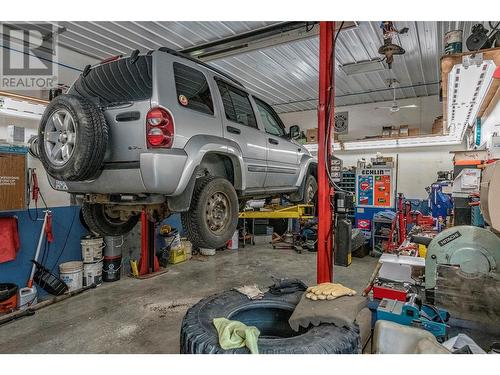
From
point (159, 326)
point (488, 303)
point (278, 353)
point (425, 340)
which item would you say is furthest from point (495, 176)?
point (159, 326)

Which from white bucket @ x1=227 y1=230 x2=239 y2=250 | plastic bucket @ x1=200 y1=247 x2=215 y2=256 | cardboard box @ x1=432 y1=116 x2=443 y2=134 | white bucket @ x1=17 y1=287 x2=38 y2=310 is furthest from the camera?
white bucket @ x1=227 y1=230 x2=239 y2=250

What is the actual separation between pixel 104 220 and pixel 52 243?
2.55 metres

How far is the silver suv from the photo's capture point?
83.6 inches

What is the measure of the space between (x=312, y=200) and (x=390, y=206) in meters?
3.44

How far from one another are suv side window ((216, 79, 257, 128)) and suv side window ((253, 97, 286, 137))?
0.32 meters

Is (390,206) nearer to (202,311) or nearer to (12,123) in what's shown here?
(202,311)

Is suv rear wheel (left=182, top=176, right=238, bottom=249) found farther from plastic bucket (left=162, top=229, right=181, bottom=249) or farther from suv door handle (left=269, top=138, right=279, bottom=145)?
plastic bucket (left=162, top=229, right=181, bottom=249)

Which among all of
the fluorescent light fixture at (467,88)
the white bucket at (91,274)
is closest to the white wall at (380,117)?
the fluorescent light fixture at (467,88)

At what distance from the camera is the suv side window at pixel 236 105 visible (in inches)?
115

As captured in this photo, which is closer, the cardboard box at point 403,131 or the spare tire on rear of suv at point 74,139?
the spare tire on rear of suv at point 74,139

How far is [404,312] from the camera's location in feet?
6.65

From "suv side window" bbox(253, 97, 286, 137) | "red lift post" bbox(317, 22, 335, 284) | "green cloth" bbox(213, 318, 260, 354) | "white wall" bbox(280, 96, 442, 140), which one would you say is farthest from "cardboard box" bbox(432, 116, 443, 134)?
"green cloth" bbox(213, 318, 260, 354)

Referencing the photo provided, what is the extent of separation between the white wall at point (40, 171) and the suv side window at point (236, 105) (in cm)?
378

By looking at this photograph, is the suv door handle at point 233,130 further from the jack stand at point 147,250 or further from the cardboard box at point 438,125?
the cardboard box at point 438,125
